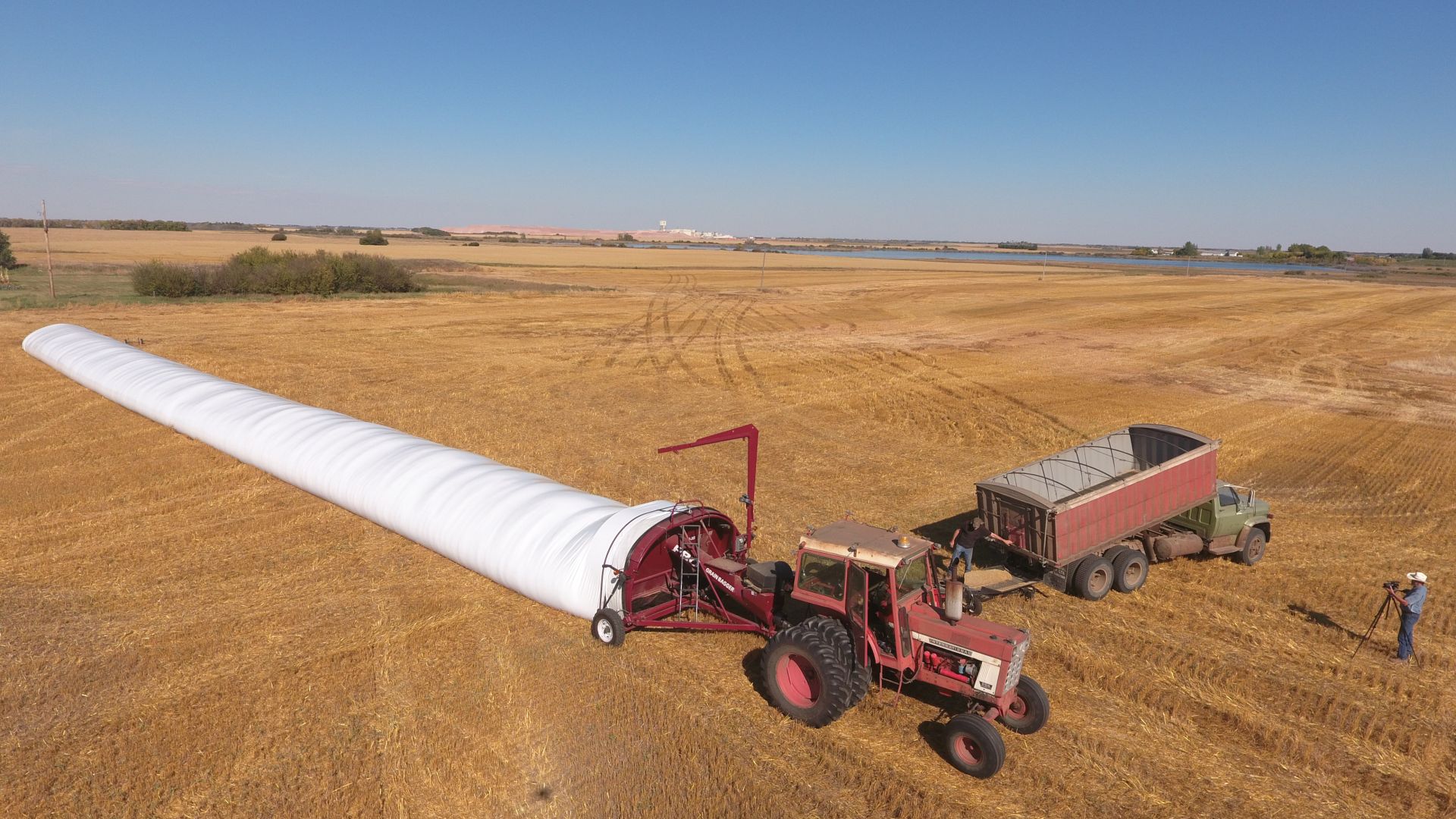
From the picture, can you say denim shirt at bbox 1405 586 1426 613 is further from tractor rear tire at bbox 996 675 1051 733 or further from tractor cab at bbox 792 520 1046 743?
tractor cab at bbox 792 520 1046 743

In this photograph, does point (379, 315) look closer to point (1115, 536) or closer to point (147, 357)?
point (147, 357)

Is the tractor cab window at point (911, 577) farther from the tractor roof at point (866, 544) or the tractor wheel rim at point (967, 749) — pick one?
the tractor wheel rim at point (967, 749)

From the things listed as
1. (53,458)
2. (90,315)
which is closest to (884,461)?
(53,458)

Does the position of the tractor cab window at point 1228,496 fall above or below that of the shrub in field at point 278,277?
below

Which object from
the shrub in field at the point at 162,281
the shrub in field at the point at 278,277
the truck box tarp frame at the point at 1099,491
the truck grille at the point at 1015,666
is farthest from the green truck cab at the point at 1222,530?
the shrub in field at the point at 162,281

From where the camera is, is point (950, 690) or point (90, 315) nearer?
point (950, 690)
